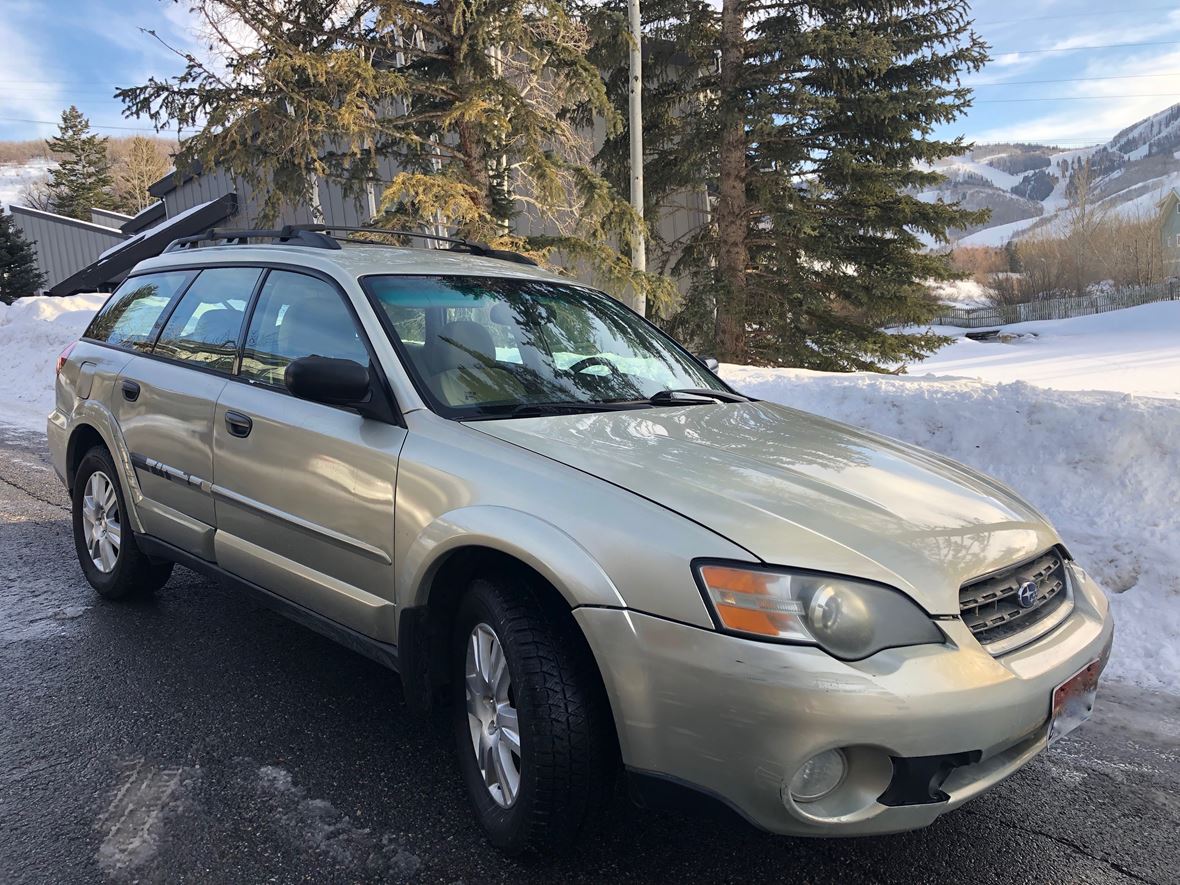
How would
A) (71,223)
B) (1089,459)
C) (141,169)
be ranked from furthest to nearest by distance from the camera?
1. (141,169)
2. (71,223)
3. (1089,459)

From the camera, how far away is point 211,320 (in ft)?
12.5

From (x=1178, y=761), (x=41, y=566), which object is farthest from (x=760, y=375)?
(x=41, y=566)

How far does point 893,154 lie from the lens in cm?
1487

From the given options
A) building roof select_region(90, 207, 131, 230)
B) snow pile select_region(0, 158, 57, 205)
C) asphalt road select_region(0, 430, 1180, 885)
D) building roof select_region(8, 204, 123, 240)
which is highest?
snow pile select_region(0, 158, 57, 205)

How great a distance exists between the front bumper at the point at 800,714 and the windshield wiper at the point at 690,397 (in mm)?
1314

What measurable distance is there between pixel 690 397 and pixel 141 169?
227 feet

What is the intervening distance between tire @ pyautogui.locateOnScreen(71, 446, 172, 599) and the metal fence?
2219 inches

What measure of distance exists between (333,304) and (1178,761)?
353 centimetres

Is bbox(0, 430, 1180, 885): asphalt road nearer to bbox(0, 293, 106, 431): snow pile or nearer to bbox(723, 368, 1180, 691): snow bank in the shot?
bbox(723, 368, 1180, 691): snow bank

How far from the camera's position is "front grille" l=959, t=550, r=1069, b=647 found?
7.11 feet

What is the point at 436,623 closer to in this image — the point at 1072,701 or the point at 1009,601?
the point at 1009,601

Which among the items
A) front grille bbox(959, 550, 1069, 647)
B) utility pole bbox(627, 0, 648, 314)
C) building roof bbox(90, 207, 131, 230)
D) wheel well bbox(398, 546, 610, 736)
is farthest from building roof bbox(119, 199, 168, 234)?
front grille bbox(959, 550, 1069, 647)

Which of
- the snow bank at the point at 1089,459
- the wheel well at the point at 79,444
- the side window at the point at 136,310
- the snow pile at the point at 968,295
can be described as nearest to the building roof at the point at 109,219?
the side window at the point at 136,310

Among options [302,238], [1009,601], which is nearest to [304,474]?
[302,238]
